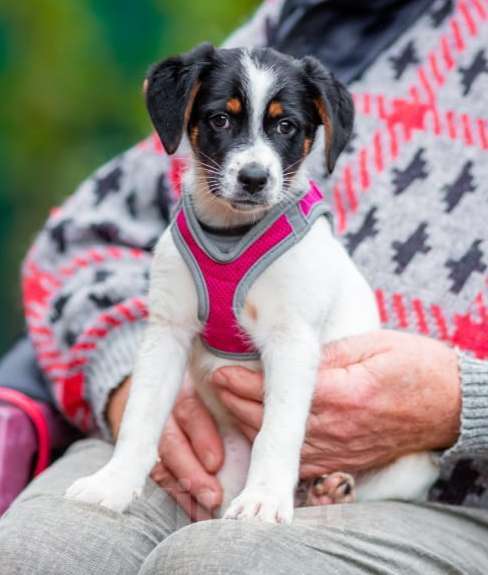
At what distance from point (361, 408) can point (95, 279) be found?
34.2 inches

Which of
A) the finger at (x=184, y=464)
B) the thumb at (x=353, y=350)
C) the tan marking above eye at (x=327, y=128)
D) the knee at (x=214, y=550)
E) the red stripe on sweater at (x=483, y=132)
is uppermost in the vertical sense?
the tan marking above eye at (x=327, y=128)

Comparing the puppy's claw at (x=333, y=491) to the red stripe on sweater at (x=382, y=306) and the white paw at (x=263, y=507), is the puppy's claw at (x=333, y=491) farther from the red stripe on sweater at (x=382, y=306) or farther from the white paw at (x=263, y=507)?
the red stripe on sweater at (x=382, y=306)

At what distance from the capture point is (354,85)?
2.85m

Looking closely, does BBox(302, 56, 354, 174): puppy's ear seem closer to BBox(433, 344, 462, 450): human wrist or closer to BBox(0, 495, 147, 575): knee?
BBox(433, 344, 462, 450): human wrist

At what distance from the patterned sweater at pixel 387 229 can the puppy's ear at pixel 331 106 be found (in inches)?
15.5

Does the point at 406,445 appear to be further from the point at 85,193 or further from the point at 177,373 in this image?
the point at 85,193

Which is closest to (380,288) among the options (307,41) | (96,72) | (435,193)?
(435,193)

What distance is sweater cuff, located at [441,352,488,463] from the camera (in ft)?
7.68

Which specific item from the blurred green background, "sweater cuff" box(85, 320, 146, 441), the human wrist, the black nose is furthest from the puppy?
the blurred green background

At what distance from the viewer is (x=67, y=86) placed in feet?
14.5

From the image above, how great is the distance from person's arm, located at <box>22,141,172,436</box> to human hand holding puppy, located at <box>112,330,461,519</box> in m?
0.39

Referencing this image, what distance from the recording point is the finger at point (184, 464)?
2385mm

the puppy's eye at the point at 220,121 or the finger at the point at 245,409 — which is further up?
the puppy's eye at the point at 220,121

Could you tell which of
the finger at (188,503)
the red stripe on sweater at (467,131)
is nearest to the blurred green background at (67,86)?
the red stripe on sweater at (467,131)
